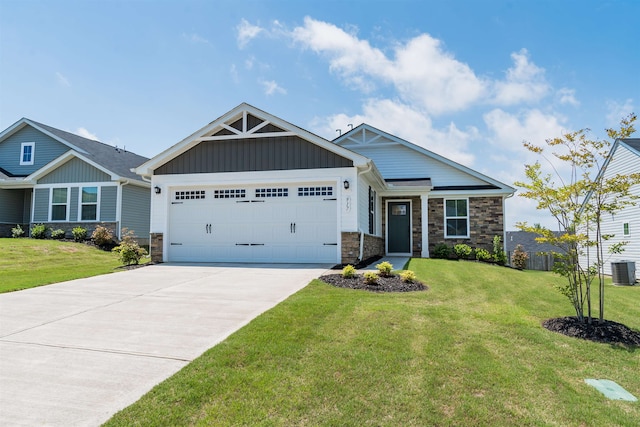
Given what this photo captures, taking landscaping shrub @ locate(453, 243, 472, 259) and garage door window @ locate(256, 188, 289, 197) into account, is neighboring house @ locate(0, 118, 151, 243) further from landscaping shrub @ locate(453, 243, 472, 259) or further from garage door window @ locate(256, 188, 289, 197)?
landscaping shrub @ locate(453, 243, 472, 259)

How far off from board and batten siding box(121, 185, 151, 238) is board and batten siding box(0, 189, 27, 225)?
21.5 ft

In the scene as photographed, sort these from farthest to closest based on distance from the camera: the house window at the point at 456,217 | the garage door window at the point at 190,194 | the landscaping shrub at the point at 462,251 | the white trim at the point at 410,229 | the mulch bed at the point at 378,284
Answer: the white trim at the point at 410,229
the house window at the point at 456,217
the landscaping shrub at the point at 462,251
the garage door window at the point at 190,194
the mulch bed at the point at 378,284

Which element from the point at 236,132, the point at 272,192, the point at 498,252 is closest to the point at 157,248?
the point at 272,192

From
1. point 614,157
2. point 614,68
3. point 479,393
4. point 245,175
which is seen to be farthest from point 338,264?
point 614,157

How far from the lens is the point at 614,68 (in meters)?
10.9

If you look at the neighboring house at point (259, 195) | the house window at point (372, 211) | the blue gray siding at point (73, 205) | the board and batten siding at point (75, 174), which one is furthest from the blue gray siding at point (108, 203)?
the house window at point (372, 211)

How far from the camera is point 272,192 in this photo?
12188 millimetres

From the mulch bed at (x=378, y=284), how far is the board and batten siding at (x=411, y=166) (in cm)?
919

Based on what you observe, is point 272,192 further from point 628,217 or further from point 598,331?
point 628,217

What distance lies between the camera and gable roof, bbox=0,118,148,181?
19.6 meters

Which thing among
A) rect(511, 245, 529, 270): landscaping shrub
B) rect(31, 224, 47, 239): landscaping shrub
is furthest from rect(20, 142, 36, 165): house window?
rect(511, 245, 529, 270): landscaping shrub

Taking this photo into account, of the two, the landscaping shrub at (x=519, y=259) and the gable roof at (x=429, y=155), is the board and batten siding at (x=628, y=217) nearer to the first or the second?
the landscaping shrub at (x=519, y=259)

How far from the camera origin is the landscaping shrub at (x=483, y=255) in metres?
15.6

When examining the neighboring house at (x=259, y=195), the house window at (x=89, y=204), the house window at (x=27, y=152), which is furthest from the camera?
the house window at (x=27, y=152)
